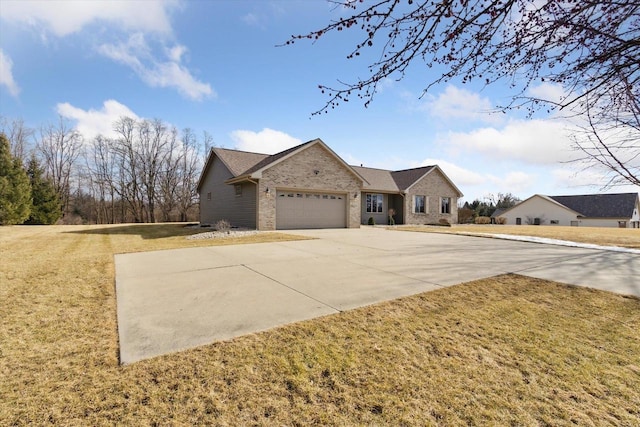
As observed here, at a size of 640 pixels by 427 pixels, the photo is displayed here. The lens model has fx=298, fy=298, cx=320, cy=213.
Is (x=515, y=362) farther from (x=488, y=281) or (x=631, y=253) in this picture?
(x=631, y=253)

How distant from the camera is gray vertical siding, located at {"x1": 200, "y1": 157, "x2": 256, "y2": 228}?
16.8 metres

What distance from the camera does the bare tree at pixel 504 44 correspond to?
8.11ft

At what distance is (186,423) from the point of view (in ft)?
6.30

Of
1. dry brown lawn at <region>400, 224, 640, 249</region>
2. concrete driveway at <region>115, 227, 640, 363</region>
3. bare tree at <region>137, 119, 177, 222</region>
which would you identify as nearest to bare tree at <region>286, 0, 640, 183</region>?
concrete driveway at <region>115, 227, 640, 363</region>

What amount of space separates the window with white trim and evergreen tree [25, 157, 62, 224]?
32326 mm

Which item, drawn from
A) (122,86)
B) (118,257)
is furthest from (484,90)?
(122,86)

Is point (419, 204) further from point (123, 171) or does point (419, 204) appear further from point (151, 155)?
point (123, 171)

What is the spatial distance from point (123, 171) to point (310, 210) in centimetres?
2914

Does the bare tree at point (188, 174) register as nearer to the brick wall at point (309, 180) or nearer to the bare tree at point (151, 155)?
the bare tree at point (151, 155)

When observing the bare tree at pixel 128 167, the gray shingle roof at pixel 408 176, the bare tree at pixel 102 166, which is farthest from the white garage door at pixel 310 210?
the bare tree at pixel 102 166

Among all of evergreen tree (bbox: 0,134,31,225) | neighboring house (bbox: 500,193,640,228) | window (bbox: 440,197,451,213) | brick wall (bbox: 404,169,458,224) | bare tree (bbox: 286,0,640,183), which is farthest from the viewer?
neighboring house (bbox: 500,193,640,228)

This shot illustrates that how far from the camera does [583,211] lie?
4534 centimetres

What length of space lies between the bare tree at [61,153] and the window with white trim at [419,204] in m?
37.7

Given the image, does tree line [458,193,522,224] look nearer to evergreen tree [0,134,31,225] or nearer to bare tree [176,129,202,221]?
bare tree [176,129,202,221]
